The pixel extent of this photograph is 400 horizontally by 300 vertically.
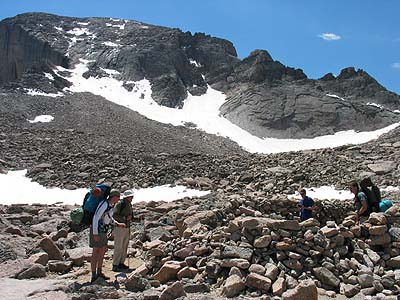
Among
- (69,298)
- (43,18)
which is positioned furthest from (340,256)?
(43,18)

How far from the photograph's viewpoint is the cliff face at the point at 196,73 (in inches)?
2689

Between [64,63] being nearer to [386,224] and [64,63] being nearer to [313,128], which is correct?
[313,128]

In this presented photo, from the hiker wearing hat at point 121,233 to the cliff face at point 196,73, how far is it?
54261mm

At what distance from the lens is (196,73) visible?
3477 inches

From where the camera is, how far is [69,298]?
8.31m

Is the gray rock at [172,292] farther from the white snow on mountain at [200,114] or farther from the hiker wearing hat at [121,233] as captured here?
the white snow on mountain at [200,114]

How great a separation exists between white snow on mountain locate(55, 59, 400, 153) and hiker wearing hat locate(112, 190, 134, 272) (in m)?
45.1

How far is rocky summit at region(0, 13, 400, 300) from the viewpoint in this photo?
30.2 feet

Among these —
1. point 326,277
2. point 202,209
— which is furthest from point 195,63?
point 326,277

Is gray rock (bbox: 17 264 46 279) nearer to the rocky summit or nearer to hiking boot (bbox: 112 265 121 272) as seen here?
the rocky summit

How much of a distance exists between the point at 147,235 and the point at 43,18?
99.7 metres

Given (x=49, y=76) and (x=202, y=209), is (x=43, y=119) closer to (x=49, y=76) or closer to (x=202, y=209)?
(x=49, y=76)

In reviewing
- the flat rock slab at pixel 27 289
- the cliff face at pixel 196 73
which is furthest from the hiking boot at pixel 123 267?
the cliff face at pixel 196 73

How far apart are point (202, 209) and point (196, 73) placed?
74.8m
